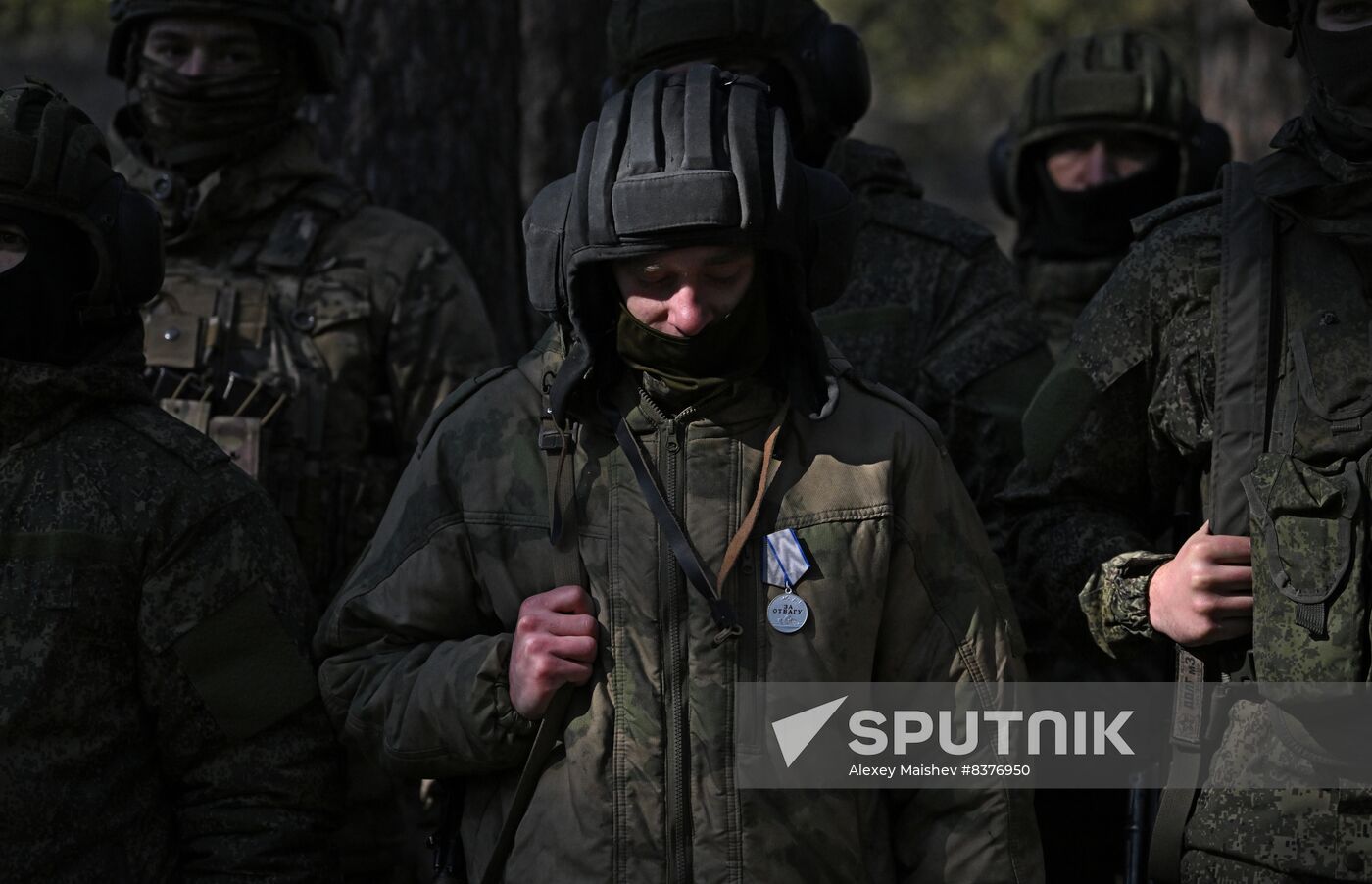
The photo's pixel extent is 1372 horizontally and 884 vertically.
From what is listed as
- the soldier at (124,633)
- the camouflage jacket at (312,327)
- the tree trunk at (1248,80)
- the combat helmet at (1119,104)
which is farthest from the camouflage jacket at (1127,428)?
the tree trunk at (1248,80)

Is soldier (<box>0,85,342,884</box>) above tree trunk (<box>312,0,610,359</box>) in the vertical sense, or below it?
below

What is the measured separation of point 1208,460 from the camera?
427cm

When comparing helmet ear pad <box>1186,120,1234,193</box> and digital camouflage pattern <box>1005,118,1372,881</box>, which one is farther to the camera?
helmet ear pad <box>1186,120,1234,193</box>

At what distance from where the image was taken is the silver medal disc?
381 centimetres

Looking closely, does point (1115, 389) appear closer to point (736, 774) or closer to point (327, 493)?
point (736, 774)

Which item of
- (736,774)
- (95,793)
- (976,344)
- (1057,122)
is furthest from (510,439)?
(1057,122)

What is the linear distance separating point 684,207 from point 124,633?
1495 mm

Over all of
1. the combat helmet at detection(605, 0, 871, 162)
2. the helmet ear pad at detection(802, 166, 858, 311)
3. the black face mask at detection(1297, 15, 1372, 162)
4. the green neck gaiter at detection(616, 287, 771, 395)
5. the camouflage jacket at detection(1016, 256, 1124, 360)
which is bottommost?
the camouflage jacket at detection(1016, 256, 1124, 360)

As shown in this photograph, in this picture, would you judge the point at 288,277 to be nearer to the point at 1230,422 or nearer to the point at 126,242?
the point at 126,242

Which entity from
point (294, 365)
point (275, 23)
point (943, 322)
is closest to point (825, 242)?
point (943, 322)

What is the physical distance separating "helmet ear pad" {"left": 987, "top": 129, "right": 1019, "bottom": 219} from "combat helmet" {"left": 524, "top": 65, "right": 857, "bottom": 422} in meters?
4.29

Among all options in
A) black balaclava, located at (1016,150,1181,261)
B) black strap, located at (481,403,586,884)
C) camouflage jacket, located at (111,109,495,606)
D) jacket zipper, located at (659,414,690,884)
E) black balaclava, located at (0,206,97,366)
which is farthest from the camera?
black balaclava, located at (1016,150,1181,261)

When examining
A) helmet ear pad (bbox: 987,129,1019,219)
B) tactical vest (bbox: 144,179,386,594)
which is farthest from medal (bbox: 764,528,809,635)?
helmet ear pad (bbox: 987,129,1019,219)

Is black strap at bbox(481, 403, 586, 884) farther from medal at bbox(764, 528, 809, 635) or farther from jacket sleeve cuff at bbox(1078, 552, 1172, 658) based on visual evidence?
jacket sleeve cuff at bbox(1078, 552, 1172, 658)
